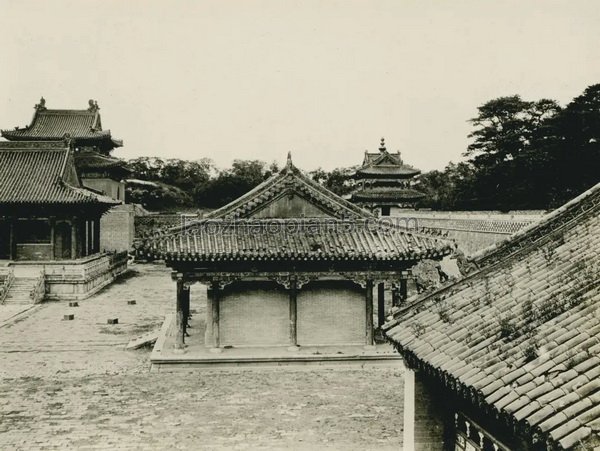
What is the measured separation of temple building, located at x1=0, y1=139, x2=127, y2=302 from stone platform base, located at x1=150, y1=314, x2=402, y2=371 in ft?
51.1

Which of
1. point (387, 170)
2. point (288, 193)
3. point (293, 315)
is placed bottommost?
point (293, 315)

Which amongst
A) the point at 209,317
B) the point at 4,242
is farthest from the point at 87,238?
the point at 209,317

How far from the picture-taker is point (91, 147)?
4988 cm

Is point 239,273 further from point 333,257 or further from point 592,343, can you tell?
point 592,343

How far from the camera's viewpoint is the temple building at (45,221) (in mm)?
31719

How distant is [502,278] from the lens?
325 inches

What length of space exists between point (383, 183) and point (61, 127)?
85.4 feet

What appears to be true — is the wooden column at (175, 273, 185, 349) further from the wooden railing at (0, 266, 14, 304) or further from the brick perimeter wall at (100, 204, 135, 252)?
the brick perimeter wall at (100, 204, 135, 252)

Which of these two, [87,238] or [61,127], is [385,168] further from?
[61,127]

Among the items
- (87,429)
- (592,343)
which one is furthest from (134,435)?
(592,343)

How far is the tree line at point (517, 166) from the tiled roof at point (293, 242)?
18615mm

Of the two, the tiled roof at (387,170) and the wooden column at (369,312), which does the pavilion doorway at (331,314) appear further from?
the tiled roof at (387,170)

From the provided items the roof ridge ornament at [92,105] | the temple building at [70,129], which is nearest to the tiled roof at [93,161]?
the temple building at [70,129]

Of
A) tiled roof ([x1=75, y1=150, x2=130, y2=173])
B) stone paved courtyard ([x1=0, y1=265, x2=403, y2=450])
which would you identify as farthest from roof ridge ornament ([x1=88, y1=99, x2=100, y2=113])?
stone paved courtyard ([x1=0, y1=265, x2=403, y2=450])
